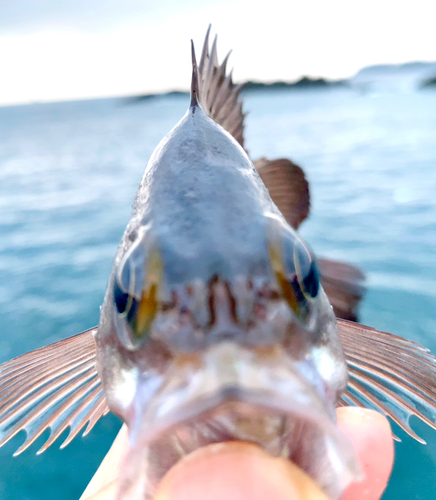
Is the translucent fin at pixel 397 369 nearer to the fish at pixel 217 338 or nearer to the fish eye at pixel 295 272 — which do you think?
the fish at pixel 217 338

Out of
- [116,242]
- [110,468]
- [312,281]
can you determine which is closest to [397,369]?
[312,281]

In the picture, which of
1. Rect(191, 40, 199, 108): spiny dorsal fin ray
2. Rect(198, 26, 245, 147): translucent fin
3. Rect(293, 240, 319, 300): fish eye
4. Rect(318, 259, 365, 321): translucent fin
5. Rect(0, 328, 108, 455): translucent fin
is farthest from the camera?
Rect(318, 259, 365, 321): translucent fin

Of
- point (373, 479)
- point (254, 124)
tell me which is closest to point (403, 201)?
point (373, 479)

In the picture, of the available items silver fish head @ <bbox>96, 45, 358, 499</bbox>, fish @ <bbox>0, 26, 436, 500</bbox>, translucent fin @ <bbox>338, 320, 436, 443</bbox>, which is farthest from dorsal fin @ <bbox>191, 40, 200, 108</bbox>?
translucent fin @ <bbox>338, 320, 436, 443</bbox>

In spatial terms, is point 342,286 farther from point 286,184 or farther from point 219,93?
point 219,93

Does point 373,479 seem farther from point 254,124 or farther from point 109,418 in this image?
point 254,124

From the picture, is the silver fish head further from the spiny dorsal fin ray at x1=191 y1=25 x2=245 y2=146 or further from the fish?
the spiny dorsal fin ray at x1=191 y1=25 x2=245 y2=146

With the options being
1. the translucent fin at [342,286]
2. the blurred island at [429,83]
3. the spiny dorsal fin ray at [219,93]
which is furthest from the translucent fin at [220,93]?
the blurred island at [429,83]

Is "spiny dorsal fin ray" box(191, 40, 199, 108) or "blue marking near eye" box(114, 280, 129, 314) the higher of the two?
"spiny dorsal fin ray" box(191, 40, 199, 108)
